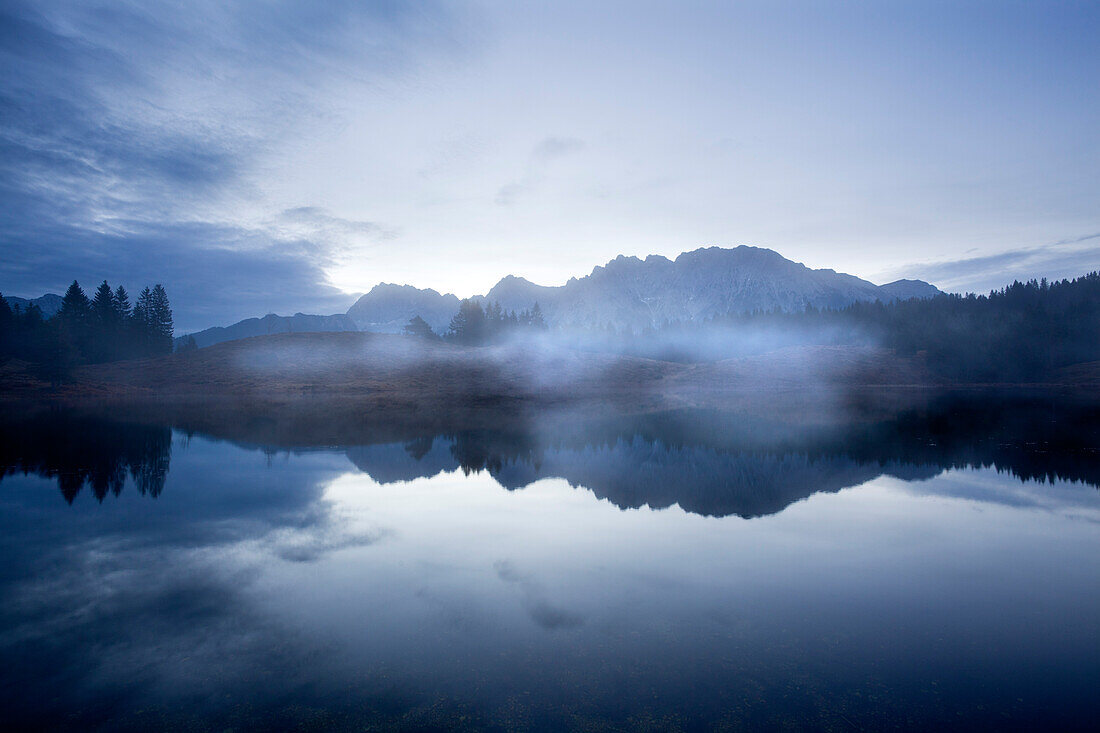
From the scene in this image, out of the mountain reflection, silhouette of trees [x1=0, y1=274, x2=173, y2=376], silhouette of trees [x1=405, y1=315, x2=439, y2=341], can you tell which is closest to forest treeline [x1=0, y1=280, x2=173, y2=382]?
silhouette of trees [x1=0, y1=274, x2=173, y2=376]

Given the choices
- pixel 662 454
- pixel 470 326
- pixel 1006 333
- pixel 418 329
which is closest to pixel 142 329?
pixel 418 329

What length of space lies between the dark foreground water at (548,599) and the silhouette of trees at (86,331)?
8610 centimetres

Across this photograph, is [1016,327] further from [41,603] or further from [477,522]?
[41,603]

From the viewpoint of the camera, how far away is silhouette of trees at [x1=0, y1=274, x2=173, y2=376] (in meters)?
91.8

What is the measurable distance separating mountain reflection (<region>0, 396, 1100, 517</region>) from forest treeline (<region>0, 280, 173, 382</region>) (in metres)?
50.5

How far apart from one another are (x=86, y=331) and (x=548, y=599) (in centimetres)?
15591

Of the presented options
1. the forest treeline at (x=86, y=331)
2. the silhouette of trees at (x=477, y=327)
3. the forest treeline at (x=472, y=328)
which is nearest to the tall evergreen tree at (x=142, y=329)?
the forest treeline at (x=86, y=331)

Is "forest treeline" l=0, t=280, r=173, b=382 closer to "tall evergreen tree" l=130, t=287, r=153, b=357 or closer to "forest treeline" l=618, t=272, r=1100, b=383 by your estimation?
"tall evergreen tree" l=130, t=287, r=153, b=357

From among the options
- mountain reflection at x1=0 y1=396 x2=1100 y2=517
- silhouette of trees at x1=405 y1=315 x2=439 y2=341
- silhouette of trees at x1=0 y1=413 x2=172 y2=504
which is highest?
silhouette of trees at x1=405 y1=315 x2=439 y2=341

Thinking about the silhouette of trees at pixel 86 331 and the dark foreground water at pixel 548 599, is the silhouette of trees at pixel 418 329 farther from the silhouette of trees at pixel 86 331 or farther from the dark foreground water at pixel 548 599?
the dark foreground water at pixel 548 599

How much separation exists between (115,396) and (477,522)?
102 metres

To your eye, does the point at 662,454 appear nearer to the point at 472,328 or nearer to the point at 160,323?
the point at 472,328

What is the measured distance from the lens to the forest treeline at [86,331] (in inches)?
3615

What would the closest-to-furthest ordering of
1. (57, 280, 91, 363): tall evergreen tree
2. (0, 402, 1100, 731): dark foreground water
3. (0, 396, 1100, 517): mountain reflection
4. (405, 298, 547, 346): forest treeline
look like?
(0, 402, 1100, 731): dark foreground water → (0, 396, 1100, 517): mountain reflection → (57, 280, 91, 363): tall evergreen tree → (405, 298, 547, 346): forest treeline
